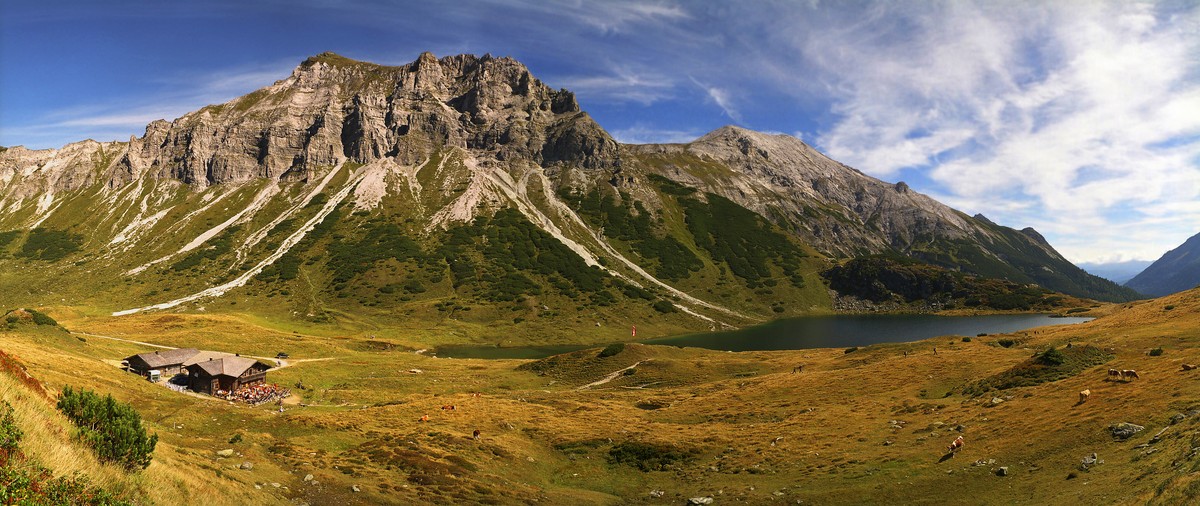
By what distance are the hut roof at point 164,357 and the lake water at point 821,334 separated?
2447 inches

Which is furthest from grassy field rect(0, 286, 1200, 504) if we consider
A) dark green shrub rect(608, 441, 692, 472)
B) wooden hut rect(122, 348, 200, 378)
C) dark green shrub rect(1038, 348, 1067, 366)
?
wooden hut rect(122, 348, 200, 378)

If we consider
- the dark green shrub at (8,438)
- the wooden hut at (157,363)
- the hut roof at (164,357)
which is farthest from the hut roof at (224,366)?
the dark green shrub at (8,438)

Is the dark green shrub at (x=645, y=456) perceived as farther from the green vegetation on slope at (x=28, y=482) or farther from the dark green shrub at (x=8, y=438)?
the dark green shrub at (x=8, y=438)

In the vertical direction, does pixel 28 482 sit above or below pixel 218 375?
above

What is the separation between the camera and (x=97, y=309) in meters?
161

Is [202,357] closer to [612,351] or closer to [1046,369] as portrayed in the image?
[612,351]

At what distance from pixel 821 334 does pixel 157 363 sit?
16798 centimetres

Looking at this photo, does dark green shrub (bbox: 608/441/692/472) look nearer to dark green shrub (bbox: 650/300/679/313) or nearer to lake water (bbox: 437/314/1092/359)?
lake water (bbox: 437/314/1092/359)

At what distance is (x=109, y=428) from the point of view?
17.6 meters

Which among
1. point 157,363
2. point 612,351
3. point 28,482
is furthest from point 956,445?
point 157,363

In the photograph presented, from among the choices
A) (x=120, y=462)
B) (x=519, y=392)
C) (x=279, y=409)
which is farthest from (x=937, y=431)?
(x=279, y=409)

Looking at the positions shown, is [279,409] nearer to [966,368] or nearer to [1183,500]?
[1183,500]

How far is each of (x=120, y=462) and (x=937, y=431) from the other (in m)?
44.3

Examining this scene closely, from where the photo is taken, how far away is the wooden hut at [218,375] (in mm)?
66625
